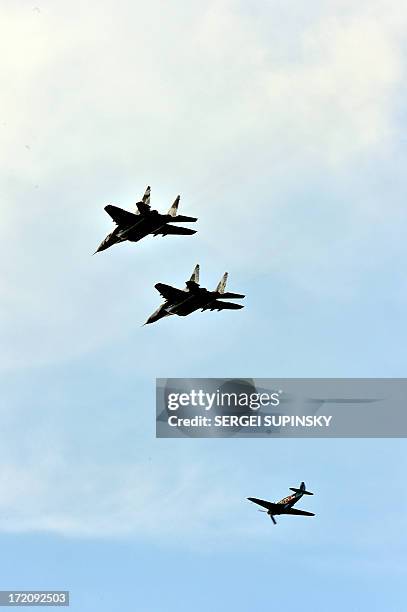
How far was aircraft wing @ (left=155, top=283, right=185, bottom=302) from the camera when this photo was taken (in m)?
100

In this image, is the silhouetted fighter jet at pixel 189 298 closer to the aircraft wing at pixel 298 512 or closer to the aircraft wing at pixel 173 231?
the aircraft wing at pixel 173 231

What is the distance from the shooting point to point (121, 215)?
315 ft

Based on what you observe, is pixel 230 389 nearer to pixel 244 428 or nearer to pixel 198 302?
pixel 244 428

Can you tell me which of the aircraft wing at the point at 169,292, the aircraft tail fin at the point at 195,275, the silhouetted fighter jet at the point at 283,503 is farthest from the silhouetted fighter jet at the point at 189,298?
the silhouetted fighter jet at the point at 283,503

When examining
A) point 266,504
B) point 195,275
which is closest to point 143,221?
Answer: point 195,275

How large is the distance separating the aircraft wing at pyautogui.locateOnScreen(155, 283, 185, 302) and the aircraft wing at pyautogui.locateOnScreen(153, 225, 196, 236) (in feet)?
23.6

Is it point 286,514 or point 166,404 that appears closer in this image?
point 166,404

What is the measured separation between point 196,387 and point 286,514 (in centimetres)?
3293

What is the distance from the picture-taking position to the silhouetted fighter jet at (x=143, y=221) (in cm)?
9250

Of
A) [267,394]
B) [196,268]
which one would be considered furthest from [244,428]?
[196,268]

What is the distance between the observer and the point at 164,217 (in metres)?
92.8

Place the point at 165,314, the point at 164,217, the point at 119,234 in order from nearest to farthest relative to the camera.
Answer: the point at 164,217, the point at 119,234, the point at 165,314

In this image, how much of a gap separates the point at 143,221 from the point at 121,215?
336cm

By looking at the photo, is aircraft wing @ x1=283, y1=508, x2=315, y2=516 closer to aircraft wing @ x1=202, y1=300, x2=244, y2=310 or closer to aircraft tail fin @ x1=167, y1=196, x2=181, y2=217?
aircraft wing @ x1=202, y1=300, x2=244, y2=310
